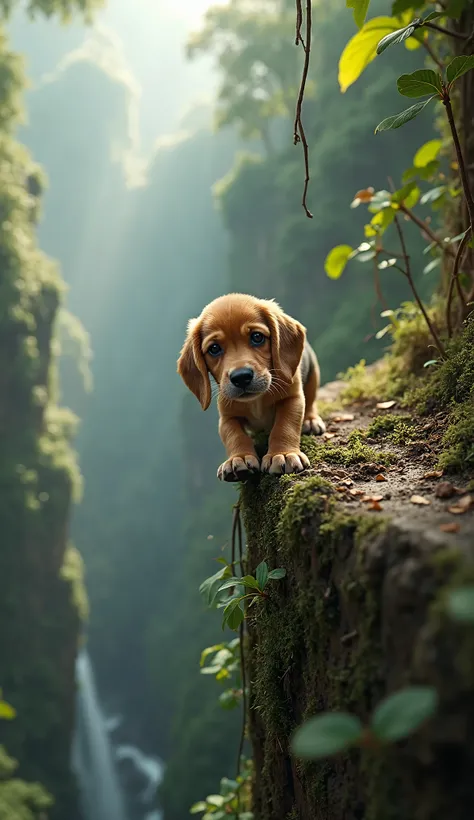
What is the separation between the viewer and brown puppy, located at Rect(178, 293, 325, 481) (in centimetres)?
250

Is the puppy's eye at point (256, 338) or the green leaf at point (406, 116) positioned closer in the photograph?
the green leaf at point (406, 116)

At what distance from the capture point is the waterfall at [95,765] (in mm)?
25375

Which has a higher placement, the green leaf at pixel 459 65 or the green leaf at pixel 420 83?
the green leaf at pixel 420 83

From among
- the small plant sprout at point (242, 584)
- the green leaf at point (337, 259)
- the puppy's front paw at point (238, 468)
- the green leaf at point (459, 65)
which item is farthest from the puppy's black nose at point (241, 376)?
the green leaf at point (337, 259)

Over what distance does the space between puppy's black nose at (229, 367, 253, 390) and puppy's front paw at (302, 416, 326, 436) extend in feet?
2.67

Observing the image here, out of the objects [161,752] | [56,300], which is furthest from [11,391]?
[161,752]

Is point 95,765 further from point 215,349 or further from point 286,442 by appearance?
point 215,349

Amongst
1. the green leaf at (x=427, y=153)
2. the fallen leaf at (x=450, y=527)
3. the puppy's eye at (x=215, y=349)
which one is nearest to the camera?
the fallen leaf at (x=450, y=527)

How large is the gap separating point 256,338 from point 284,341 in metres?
0.17

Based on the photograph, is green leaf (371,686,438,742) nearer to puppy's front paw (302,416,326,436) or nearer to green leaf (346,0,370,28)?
puppy's front paw (302,416,326,436)

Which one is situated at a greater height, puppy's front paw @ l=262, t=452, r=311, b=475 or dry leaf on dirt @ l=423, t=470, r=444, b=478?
puppy's front paw @ l=262, t=452, r=311, b=475

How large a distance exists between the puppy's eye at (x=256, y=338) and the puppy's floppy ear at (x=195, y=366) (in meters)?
0.26

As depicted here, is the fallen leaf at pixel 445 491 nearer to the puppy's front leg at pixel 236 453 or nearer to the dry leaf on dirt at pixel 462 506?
the dry leaf on dirt at pixel 462 506

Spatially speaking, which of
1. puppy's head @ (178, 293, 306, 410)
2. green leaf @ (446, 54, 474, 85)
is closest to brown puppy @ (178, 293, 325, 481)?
puppy's head @ (178, 293, 306, 410)
